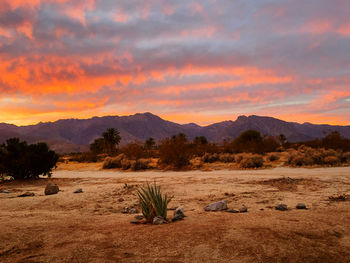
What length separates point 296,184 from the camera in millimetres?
12234

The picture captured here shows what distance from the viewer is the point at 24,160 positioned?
57.5ft

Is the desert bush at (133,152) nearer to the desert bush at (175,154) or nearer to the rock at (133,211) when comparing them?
the desert bush at (175,154)

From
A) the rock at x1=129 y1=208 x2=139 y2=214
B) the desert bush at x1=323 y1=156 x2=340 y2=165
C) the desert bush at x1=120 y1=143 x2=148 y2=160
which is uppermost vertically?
the desert bush at x1=120 y1=143 x2=148 y2=160

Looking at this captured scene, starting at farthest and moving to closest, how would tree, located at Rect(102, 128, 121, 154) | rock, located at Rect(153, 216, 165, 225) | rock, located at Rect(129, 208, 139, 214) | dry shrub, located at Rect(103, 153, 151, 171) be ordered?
tree, located at Rect(102, 128, 121, 154) < dry shrub, located at Rect(103, 153, 151, 171) < rock, located at Rect(129, 208, 139, 214) < rock, located at Rect(153, 216, 165, 225)

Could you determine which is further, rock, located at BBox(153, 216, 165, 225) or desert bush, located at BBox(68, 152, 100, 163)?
desert bush, located at BBox(68, 152, 100, 163)

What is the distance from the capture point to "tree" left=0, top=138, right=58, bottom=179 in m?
17.5

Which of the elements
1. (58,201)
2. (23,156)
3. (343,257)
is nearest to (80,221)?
(58,201)

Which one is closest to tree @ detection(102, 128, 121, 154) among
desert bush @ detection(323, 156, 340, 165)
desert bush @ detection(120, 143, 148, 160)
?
desert bush @ detection(120, 143, 148, 160)

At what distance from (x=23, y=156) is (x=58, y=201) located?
1003 centimetres

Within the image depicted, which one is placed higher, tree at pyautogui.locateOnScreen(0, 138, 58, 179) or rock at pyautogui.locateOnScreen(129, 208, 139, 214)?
tree at pyautogui.locateOnScreen(0, 138, 58, 179)

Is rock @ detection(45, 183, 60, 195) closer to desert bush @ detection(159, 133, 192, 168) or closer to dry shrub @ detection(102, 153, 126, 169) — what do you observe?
desert bush @ detection(159, 133, 192, 168)

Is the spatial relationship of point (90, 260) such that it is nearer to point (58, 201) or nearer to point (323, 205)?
point (58, 201)

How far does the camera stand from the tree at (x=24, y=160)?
17.5 metres

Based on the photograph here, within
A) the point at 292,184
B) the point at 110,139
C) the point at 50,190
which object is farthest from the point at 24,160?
the point at 110,139
